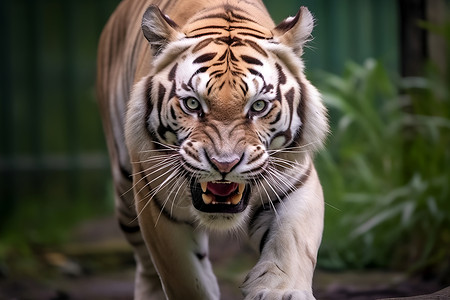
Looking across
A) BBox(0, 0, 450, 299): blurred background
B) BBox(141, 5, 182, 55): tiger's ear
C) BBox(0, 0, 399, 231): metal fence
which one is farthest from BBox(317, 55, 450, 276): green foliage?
BBox(0, 0, 399, 231): metal fence

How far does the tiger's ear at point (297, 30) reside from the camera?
2.87 m

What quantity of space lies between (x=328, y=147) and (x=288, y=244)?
10.2 ft

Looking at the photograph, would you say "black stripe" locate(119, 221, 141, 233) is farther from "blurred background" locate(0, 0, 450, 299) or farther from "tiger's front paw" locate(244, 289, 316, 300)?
"tiger's front paw" locate(244, 289, 316, 300)


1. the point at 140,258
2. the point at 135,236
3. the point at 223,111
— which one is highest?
the point at 223,111

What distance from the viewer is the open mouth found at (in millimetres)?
2727

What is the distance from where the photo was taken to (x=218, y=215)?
9.03 feet

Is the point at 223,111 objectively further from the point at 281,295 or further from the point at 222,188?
the point at 281,295

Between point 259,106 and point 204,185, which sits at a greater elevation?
point 259,106

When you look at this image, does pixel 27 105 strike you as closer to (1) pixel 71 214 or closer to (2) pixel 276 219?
(1) pixel 71 214

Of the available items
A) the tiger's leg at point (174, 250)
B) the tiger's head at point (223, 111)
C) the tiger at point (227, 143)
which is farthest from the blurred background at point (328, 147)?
the tiger's head at point (223, 111)

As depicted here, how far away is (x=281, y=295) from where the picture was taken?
262 centimetres

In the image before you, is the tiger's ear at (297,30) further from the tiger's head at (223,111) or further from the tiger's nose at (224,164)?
the tiger's nose at (224,164)

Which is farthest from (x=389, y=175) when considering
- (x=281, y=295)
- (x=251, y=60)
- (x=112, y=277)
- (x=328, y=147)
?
(x=281, y=295)

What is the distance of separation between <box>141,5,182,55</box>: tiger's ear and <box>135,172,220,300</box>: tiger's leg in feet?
1.74
